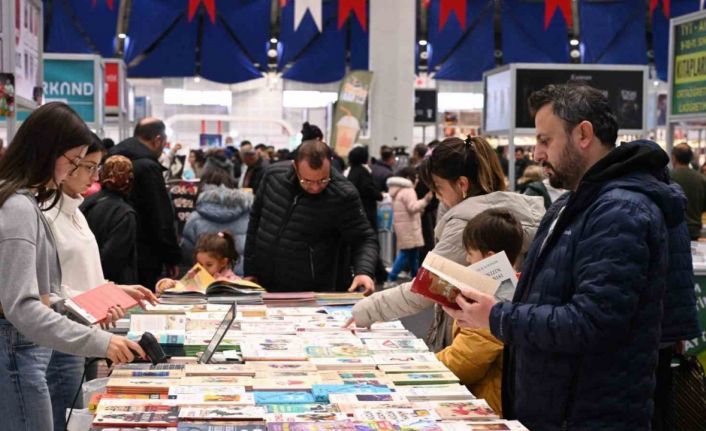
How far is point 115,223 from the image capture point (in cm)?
469

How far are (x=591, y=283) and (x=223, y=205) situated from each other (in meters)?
4.63

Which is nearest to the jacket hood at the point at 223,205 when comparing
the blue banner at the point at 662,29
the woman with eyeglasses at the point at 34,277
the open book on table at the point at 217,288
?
the open book on table at the point at 217,288

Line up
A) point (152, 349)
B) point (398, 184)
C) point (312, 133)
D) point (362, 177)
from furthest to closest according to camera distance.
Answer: point (398, 184), point (362, 177), point (312, 133), point (152, 349)

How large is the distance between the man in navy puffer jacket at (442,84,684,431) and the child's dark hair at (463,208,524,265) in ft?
1.71

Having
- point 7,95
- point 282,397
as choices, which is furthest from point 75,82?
point 282,397

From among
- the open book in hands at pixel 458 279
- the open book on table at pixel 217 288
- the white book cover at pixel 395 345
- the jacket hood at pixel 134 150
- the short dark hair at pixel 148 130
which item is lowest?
the white book cover at pixel 395 345

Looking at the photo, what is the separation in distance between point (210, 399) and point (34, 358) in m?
0.66

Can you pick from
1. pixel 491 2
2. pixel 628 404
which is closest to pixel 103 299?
pixel 628 404

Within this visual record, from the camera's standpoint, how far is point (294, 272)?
4500 millimetres

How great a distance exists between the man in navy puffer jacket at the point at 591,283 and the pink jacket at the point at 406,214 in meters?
7.38

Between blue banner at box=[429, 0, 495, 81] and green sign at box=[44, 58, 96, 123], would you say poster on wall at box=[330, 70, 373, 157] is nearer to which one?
green sign at box=[44, 58, 96, 123]

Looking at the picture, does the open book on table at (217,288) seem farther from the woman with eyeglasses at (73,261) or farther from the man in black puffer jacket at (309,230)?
the woman with eyeglasses at (73,261)

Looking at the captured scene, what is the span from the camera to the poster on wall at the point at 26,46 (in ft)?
15.9

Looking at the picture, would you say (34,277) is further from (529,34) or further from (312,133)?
(529,34)
